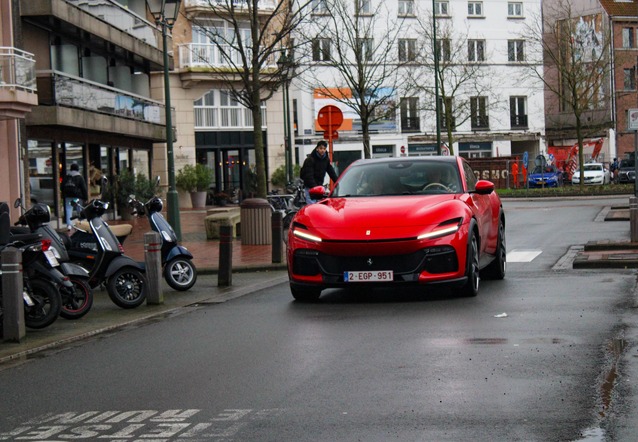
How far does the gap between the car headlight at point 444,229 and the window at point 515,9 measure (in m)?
71.1

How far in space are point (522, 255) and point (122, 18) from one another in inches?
1080

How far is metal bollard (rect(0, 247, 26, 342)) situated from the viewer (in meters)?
11.1

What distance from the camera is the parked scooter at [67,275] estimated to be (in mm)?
12672

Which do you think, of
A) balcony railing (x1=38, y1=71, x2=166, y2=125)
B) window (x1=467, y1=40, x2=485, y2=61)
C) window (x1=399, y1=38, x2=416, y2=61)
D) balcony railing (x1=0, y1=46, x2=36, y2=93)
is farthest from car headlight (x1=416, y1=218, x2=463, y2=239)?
window (x1=467, y1=40, x2=485, y2=61)

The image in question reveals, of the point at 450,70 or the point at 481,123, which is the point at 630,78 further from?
the point at 450,70

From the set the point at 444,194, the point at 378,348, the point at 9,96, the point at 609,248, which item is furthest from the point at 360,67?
the point at 378,348

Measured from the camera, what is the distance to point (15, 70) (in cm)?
2981

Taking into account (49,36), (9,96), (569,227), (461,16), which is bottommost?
(569,227)

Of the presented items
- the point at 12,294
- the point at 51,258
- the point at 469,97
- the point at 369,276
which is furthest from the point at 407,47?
the point at 12,294

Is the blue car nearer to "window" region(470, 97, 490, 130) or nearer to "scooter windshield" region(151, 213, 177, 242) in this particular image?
"window" region(470, 97, 490, 130)

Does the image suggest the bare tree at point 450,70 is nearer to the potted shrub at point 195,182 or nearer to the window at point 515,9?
the window at point 515,9

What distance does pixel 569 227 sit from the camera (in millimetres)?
26500

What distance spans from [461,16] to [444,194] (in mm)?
67612

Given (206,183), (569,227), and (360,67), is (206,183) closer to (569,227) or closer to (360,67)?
(360,67)
